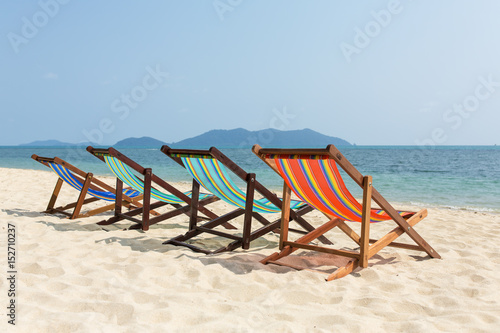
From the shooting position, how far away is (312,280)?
288 cm

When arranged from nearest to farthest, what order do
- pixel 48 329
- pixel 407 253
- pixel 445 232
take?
pixel 48 329 → pixel 407 253 → pixel 445 232

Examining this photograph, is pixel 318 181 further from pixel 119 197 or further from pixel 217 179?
pixel 119 197

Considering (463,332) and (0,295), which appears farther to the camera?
(0,295)

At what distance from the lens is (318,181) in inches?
118

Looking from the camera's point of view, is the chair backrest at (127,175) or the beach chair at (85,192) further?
the beach chair at (85,192)

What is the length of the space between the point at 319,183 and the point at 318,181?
0.06 feet

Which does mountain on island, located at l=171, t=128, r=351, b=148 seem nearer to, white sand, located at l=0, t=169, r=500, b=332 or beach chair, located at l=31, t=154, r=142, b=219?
beach chair, located at l=31, t=154, r=142, b=219

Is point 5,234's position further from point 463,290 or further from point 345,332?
point 463,290

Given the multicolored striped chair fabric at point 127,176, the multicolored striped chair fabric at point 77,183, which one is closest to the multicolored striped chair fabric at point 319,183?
the multicolored striped chair fabric at point 127,176

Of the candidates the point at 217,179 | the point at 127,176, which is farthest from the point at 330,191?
the point at 127,176

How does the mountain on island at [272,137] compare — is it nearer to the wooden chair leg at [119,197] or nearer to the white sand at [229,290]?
the wooden chair leg at [119,197]

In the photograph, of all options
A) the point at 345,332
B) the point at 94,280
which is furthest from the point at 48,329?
the point at 345,332

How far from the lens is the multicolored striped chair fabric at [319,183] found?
2.90 metres

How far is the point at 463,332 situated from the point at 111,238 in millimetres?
3075
